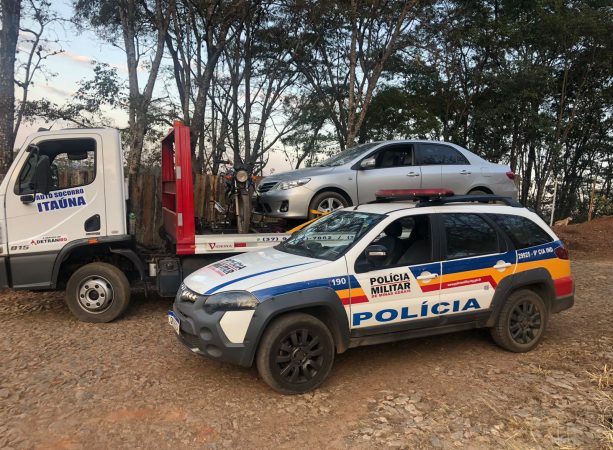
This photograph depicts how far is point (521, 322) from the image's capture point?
5.07 m

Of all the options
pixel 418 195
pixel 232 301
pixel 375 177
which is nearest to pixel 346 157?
pixel 375 177

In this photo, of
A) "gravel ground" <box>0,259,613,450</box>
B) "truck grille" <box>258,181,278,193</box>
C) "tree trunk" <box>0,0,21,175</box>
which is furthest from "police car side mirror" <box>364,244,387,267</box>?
"tree trunk" <box>0,0,21,175</box>

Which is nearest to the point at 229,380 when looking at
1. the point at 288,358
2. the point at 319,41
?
the point at 288,358

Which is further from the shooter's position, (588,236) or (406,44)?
(406,44)

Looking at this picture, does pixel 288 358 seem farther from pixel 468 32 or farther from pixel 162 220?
pixel 468 32

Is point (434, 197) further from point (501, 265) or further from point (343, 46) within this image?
point (343, 46)

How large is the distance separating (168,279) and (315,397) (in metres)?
2.84

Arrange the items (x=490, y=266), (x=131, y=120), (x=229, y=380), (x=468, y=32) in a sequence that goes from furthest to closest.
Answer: (x=468, y=32)
(x=131, y=120)
(x=490, y=266)
(x=229, y=380)

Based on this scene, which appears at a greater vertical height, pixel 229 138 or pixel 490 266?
pixel 229 138

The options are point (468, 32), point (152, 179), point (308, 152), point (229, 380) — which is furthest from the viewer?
point (308, 152)

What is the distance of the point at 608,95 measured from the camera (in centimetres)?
2200

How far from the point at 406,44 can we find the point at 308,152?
374 inches

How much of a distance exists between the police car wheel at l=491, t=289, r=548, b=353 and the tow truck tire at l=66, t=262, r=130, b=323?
4462 mm

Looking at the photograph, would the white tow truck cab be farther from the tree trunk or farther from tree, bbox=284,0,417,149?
tree, bbox=284,0,417,149
